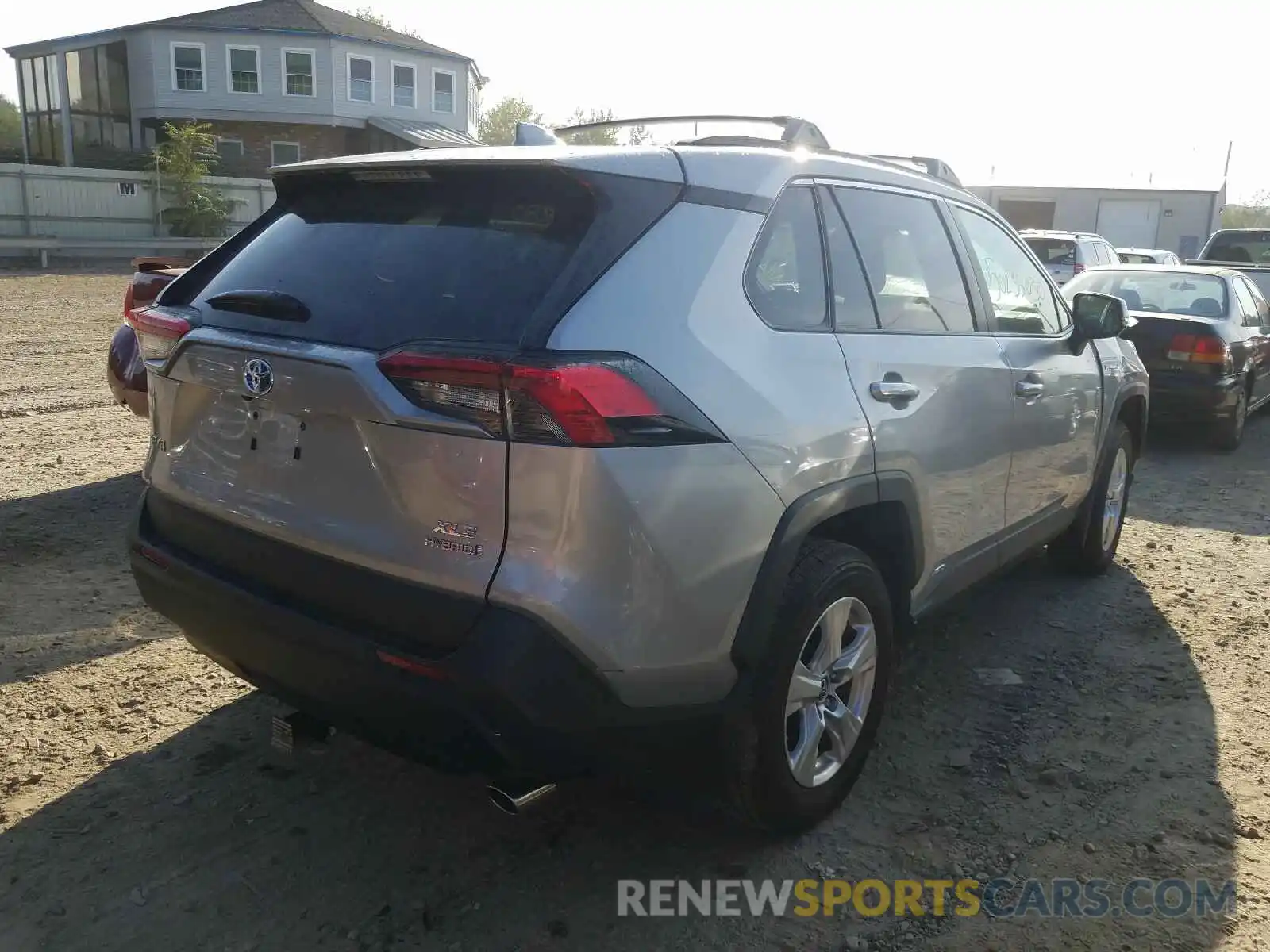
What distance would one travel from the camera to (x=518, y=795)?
98.1 inches

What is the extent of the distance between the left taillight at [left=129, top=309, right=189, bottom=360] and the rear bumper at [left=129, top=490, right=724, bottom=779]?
2.12ft

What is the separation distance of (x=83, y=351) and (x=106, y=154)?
26641mm

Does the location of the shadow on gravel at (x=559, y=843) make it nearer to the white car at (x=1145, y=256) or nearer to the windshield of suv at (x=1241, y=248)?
the windshield of suv at (x=1241, y=248)

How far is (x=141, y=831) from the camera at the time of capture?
301 centimetres

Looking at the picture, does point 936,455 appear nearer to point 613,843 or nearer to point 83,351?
point 613,843

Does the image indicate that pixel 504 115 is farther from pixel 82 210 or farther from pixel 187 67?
pixel 82 210

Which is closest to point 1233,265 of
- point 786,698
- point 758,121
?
point 758,121

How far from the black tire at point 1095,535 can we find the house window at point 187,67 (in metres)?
35.3

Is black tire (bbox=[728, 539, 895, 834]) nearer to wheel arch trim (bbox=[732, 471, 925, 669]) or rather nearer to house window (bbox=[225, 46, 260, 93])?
wheel arch trim (bbox=[732, 471, 925, 669])

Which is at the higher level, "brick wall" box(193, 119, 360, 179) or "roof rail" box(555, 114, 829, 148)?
"brick wall" box(193, 119, 360, 179)

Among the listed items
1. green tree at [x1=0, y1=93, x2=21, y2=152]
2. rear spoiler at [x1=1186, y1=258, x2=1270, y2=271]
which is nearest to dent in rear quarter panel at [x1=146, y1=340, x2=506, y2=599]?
rear spoiler at [x1=1186, y1=258, x2=1270, y2=271]

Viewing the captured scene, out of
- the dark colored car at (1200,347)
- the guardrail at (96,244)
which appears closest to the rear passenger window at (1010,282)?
the dark colored car at (1200,347)

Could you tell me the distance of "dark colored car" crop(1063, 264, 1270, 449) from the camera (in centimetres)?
860

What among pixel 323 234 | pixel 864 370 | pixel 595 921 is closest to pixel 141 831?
pixel 595 921
